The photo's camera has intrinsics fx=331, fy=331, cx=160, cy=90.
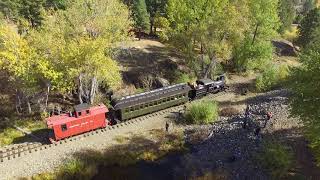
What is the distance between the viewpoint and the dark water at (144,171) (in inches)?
1247

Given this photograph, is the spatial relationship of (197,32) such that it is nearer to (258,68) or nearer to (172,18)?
(172,18)

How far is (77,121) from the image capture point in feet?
114

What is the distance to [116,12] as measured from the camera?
45.2 meters

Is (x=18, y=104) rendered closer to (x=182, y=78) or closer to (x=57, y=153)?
(x=57, y=153)

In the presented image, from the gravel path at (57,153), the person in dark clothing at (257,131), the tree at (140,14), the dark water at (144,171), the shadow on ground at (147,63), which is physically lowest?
the dark water at (144,171)

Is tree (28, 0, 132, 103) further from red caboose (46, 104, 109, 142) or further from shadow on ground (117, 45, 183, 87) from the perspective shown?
shadow on ground (117, 45, 183, 87)

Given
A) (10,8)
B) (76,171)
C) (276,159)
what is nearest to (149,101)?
(76,171)

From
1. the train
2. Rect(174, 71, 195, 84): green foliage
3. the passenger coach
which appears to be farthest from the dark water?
Rect(174, 71, 195, 84): green foliage

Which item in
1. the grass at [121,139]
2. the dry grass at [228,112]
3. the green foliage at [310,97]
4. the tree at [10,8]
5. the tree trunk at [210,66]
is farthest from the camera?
the tree at [10,8]

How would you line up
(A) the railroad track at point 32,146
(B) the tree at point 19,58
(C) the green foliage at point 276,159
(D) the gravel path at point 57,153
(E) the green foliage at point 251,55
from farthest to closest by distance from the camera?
(E) the green foliage at point 251,55 < (B) the tree at point 19,58 < (A) the railroad track at point 32,146 < (D) the gravel path at point 57,153 < (C) the green foliage at point 276,159

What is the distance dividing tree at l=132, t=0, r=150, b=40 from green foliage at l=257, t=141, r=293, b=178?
3478 centimetres

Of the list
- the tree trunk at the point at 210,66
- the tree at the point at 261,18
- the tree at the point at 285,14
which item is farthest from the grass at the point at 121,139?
the tree at the point at 285,14

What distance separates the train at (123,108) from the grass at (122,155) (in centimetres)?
302

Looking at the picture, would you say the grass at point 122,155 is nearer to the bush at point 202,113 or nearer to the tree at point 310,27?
the bush at point 202,113
